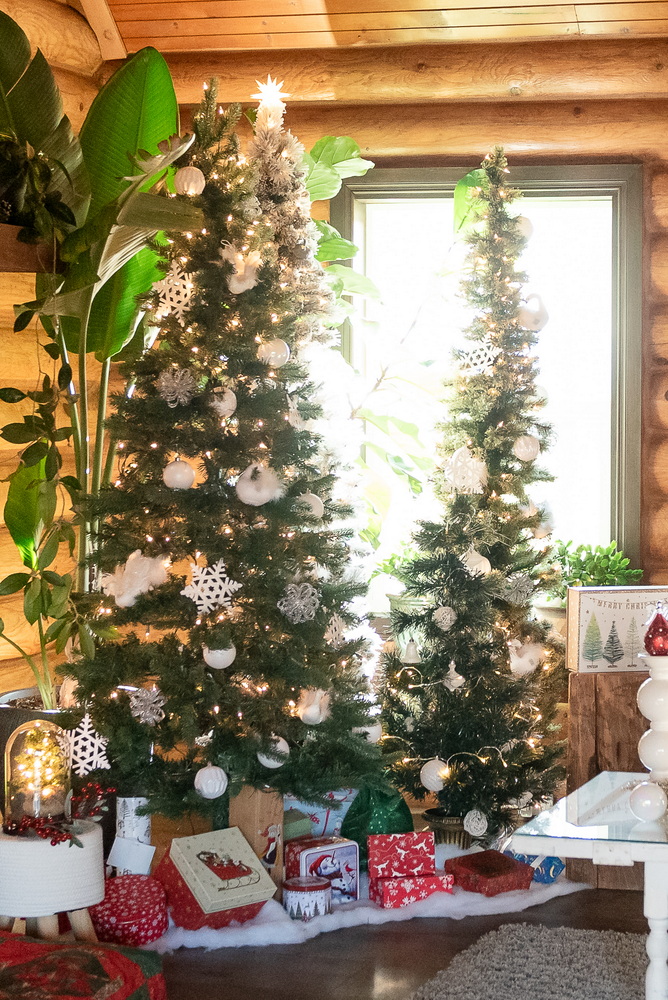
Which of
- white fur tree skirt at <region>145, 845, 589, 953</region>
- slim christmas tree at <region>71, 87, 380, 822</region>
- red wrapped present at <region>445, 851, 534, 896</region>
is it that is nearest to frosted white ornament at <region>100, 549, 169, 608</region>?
slim christmas tree at <region>71, 87, 380, 822</region>

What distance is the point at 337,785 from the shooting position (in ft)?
8.64

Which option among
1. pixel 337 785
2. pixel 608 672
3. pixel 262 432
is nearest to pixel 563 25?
pixel 262 432

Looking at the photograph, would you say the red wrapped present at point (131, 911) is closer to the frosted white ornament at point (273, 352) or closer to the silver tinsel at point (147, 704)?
the silver tinsel at point (147, 704)

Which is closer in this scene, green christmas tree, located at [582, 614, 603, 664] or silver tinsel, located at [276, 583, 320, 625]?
silver tinsel, located at [276, 583, 320, 625]

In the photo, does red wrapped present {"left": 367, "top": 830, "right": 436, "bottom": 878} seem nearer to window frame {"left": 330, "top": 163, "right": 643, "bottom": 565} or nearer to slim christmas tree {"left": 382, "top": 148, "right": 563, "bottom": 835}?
slim christmas tree {"left": 382, "top": 148, "right": 563, "bottom": 835}

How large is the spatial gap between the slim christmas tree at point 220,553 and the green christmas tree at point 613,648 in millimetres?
745

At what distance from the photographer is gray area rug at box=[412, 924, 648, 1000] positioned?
2.10 meters

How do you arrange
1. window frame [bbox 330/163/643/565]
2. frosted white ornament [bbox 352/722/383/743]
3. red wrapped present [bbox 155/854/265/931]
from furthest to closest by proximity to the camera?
window frame [bbox 330/163/643/565], frosted white ornament [bbox 352/722/383/743], red wrapped present [bbox 155/854/265/931]

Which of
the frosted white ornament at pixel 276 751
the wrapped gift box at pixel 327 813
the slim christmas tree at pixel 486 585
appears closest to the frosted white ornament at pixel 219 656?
the frosted white ornament at pixel 276 751

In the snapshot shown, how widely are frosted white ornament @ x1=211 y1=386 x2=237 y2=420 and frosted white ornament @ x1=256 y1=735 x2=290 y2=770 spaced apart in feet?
2.76

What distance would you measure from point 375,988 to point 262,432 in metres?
1.33

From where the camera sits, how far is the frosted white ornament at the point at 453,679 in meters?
2.99

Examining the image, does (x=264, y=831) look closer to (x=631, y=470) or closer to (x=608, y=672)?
(x=608, y=672)

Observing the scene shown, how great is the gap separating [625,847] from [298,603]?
104 centimetres
